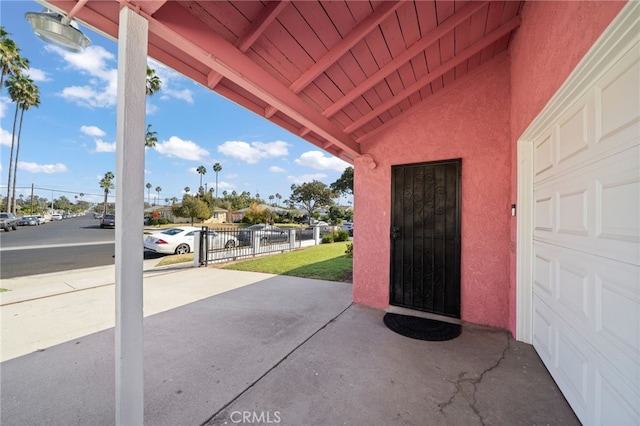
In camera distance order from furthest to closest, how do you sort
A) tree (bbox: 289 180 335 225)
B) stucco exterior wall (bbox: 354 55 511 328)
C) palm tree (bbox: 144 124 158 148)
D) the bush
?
tree (bbox: 289 180 335 225) → palm tree (bbox: 144 124 158 148) → the bush → stucco exterior wall (bbox: 354 55 511 328)

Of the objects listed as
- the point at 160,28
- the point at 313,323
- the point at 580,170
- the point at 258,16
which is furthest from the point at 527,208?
the point at 160,28

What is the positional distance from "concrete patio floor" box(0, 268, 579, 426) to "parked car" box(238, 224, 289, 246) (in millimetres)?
5528

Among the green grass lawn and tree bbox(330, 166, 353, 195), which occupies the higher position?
tree bbox(330, 166, 353, 195)

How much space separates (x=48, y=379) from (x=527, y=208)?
4.86 metres

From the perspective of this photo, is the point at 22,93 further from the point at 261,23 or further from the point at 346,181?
the point at 261,23

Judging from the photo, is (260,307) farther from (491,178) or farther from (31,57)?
(31,57)

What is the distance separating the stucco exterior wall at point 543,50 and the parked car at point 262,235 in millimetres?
7701

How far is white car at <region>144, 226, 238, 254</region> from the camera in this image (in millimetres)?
8250

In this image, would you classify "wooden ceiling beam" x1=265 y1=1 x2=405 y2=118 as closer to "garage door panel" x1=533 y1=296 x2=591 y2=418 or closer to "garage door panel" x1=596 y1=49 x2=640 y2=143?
"garage door panel" x1=596 y1=49 x2=640 y2=143

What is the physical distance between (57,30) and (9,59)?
2690cm

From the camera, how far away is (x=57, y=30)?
5.78 feet

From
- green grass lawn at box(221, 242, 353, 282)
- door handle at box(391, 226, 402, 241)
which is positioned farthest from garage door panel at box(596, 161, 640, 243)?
green grass lawn at box(221, 242, 353, 282)

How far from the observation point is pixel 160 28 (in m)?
1.60

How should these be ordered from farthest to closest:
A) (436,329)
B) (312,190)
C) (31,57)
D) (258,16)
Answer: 1. (312,190)
2. (31,57)
3. (436,329)
4. (258,16)
